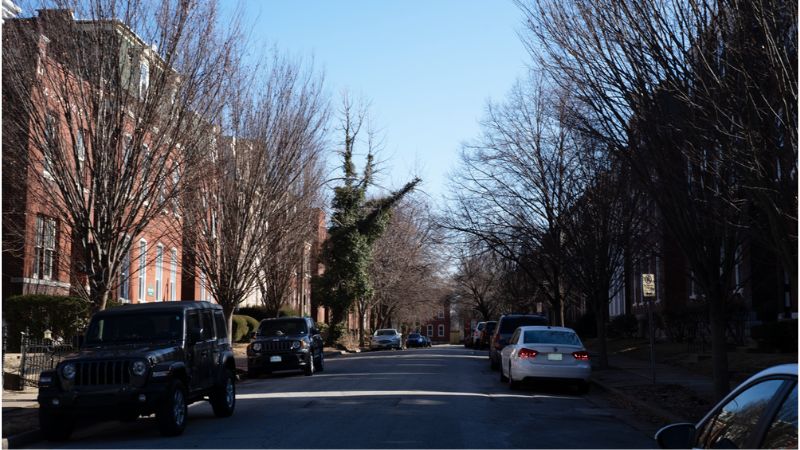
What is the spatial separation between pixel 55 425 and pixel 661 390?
485 inches

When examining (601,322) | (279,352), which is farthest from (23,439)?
(601,322)

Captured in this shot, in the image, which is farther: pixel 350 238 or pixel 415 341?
pixel 415 341

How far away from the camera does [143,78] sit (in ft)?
64.2

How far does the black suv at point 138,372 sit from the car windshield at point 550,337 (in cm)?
809

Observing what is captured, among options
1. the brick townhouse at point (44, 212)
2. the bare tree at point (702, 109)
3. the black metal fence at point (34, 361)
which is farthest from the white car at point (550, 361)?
the black metal fence at point (34, 361)

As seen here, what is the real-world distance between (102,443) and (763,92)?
9.66 m

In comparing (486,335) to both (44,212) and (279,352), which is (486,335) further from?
(44,212)

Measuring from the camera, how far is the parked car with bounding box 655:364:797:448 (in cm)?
449

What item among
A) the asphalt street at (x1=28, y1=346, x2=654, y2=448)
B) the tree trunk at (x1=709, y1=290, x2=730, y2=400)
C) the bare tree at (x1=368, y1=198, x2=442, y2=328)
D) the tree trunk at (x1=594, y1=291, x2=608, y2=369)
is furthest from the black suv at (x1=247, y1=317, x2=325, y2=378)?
the bare tree at (x1=368, y1=198, x2=442, y2=328)

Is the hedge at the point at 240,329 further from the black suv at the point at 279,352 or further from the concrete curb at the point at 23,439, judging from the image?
the concrete curb at the point at 23,439

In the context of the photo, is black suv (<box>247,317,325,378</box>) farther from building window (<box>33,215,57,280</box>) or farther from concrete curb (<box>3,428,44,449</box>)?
concrete curb (<box>3,428,44,449</box>)

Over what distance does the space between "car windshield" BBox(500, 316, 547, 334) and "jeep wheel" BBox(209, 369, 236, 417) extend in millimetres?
13701

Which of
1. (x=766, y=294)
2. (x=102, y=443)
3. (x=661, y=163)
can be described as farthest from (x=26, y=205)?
(x=766, y=294)

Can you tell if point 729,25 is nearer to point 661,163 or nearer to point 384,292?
point 661,163
